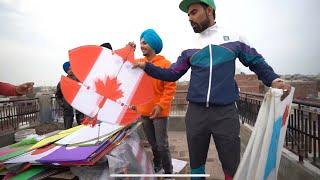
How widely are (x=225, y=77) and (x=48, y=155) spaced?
5.09ft

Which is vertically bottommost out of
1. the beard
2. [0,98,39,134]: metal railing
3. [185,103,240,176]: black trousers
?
[0,98,39,134]: metal railing

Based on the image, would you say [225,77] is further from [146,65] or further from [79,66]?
[79,66]

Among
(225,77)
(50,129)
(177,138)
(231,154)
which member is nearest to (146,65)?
(225,77)

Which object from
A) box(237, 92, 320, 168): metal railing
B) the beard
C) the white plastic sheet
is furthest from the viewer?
box(237, 92, 320, 168): metal railing

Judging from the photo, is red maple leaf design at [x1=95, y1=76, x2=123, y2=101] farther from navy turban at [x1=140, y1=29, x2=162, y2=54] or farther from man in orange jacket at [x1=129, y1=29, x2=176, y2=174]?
navy turban at [x1=140, y1=29, x2=162, y2=54]

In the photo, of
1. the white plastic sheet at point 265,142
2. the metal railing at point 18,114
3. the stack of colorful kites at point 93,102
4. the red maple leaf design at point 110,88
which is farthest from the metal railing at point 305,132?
the metal railing at point 18,114

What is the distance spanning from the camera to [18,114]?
8211mm

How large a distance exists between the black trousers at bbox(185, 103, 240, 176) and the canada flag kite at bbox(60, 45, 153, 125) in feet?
2.18

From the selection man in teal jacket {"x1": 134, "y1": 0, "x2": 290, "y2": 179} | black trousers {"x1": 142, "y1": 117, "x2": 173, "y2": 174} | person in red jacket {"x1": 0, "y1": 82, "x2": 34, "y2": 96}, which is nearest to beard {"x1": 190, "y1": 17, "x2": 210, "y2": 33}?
man in teal jacket {"x1": 134, "y1": 0, "x2": 290, "y2": 179}

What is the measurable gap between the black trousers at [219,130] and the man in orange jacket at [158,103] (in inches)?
38.3

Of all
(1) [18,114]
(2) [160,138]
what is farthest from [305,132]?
(1) [18,114]

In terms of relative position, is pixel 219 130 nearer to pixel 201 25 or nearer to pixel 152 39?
pixel 201 25

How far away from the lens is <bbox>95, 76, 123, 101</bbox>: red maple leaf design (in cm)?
274

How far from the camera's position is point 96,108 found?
2.70 metres
